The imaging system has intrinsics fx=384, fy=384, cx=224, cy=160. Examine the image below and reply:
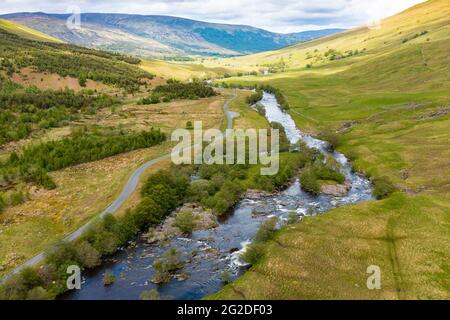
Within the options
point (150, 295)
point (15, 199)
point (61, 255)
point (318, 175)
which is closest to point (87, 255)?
point (61, 255)

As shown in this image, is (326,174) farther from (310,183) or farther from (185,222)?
(185,222)

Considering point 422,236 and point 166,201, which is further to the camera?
point 166,201

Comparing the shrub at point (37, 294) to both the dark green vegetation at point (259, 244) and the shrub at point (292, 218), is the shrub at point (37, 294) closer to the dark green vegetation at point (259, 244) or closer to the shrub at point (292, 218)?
the dark green vegetation at point (259, 244)

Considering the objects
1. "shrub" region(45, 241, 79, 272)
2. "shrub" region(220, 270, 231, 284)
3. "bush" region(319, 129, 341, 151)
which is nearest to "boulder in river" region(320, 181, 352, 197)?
"bush" region(319, 129, 341, 151)

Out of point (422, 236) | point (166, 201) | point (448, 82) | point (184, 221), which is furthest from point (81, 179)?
point (448, 82)

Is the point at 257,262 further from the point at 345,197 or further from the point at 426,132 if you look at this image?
the point at 426,132
